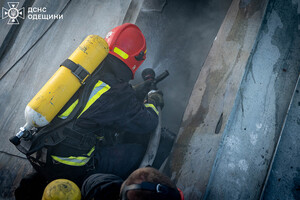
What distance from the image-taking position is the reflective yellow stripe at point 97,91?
1812mm

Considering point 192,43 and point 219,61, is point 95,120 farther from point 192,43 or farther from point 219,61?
point 192,43

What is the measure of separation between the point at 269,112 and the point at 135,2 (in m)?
2.67

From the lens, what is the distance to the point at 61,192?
1.28 meters

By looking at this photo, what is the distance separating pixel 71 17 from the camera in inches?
139

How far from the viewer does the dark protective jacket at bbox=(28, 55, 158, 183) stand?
5.89 ft

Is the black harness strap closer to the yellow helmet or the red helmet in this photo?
the red helmet

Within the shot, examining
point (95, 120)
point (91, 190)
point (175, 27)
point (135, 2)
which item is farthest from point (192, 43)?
point (91, 190)

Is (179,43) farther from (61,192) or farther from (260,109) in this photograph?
(61,192)

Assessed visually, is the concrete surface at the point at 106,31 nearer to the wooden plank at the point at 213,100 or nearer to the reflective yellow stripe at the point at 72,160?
the wooden plank at the point at 213,100

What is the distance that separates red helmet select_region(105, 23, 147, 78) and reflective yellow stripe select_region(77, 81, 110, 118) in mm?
476

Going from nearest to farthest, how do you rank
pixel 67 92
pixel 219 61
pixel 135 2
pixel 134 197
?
pixel 134 197, pixel 67 92, pixel 219 61, pixel 135 2

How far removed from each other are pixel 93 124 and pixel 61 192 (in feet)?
2.21

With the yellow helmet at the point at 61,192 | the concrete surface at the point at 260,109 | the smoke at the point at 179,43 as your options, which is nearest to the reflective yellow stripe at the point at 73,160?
the yellow helmet at the point at 61,192

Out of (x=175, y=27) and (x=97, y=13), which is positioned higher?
(x=175, y=27)
